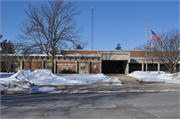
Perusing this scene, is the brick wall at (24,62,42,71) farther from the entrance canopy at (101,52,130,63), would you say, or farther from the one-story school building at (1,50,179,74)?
the entrance canopy at (101,52,130,63)

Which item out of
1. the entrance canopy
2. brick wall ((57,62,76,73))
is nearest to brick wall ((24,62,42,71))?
brick wall ((57,62,76,73))

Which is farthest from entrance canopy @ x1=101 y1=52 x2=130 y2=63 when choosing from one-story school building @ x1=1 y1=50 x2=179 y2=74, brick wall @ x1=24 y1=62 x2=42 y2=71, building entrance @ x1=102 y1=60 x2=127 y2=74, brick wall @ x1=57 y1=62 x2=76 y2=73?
brick wall @ x1=24 y1=62 x2=42 y2=71

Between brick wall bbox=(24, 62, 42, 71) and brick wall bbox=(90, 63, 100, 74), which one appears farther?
brick wall bbox=(90, 63, 100, 74)

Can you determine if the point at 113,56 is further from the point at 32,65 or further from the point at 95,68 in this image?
the point at 32,65

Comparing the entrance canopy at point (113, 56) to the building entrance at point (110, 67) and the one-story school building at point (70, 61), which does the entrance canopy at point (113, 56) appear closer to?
the one-story school building at point (70, 61)

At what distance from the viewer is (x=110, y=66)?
42031mm

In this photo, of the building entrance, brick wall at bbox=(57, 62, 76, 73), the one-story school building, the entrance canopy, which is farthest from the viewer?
the building entrance

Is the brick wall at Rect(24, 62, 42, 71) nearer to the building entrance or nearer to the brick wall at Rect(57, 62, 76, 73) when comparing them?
the brick wall at Rect(57, 62, 76, 73)

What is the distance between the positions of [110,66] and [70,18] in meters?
21.6

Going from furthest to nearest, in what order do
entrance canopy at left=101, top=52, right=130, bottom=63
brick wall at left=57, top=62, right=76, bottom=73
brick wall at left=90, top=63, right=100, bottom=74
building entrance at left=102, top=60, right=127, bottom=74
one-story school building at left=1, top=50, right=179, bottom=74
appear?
building entrance at left=102, top=60, right=127, bottom=74 < brick wall at left=90, top=63, right=100, bottom=74 < brick wall at left=57, top=62, right=76, bottom=73 < entrance canopy at left=101, top=52, right=130, bottom=63 < one-story school building at left=1, top=50, right=179, bottom=74

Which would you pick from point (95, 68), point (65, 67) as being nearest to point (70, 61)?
point (65, 67)

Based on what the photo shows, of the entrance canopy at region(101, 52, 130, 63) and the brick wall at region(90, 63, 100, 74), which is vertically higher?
the entrance canopy at region(101, 52, 130, 63)

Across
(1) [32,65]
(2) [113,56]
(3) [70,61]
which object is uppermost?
(2) [113,56]

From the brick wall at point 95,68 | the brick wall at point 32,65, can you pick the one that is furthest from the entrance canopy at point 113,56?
the brick wall at point 32,65
